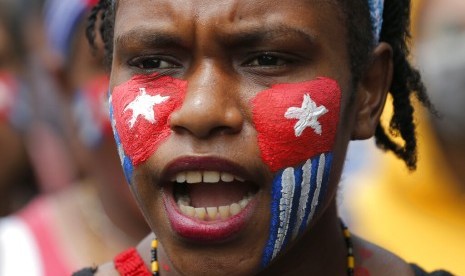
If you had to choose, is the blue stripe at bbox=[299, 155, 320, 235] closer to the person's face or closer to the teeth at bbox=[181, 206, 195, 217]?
the person's face

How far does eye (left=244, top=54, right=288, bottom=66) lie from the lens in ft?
10.3

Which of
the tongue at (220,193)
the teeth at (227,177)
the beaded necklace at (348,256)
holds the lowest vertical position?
the beaded necklace at (348,256)

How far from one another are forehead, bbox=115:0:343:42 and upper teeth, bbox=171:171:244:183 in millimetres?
374

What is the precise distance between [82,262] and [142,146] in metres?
2.49

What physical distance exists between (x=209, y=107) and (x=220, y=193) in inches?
9.9

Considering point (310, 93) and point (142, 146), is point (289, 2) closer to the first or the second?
point (310, 93)

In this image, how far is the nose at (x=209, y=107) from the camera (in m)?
2.97

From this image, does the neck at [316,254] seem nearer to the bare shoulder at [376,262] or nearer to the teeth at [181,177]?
the bare shoulder at [376,262]

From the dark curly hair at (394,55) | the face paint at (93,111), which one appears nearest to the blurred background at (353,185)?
the face paint at (93,111)

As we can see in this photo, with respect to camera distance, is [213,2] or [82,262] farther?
[82,262]

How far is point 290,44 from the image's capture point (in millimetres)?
3123

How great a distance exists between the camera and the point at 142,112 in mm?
3156

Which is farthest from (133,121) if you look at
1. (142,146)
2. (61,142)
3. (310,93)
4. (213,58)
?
(61,142)

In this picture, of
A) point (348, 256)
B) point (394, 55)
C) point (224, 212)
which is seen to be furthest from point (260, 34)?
point (348, 256)
